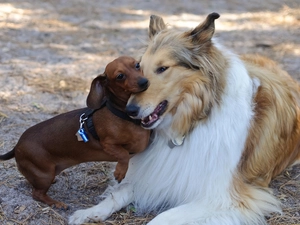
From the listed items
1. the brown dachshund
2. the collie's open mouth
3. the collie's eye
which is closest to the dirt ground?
the brown dachshund

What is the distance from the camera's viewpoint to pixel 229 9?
1073cm

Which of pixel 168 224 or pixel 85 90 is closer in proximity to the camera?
pixel 168 224

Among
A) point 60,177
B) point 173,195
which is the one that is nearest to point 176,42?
point 173,195

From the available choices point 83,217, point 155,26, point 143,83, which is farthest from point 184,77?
point 83,217

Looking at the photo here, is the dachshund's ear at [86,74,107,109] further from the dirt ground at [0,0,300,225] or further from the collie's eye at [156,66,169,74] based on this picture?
the dirt ground at [0,0,300,225]

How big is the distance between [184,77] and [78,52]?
4.57m

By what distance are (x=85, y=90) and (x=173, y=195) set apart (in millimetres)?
2790

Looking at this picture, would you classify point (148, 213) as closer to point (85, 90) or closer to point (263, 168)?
point (263, 168)

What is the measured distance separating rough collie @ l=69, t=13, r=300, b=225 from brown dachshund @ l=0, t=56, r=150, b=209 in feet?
0.56

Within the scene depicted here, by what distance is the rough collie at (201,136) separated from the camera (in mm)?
3578

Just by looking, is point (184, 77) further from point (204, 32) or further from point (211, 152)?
point (211, 152)

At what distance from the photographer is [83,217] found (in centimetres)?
372

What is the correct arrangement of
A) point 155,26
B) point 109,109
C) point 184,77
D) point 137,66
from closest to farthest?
point 184,77, point 137,66, point 109,109, point 155,26

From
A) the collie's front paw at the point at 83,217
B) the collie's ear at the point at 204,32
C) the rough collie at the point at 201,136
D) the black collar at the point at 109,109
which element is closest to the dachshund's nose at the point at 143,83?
the rough collie at the point at 201,136
